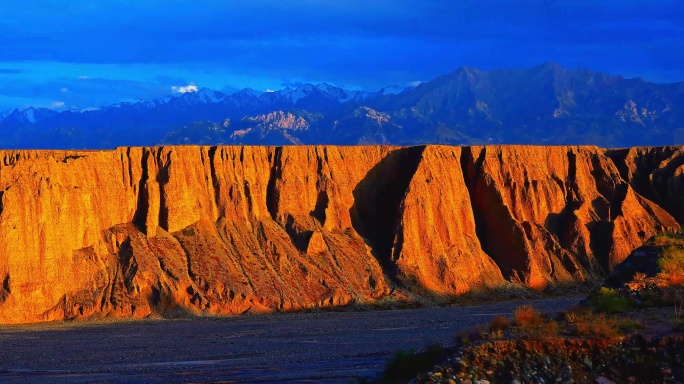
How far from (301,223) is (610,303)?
147 feet

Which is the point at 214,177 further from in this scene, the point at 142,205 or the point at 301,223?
the point at 301,223

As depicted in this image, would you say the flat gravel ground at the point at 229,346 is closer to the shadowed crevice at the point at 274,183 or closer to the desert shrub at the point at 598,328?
the desert shrub at the point at 598,328

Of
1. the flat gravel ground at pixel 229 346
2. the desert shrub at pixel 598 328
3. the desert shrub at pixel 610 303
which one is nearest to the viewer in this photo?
the desert shrub at pixel 598 328

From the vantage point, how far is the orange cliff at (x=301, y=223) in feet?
199

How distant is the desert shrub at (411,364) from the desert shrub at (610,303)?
3.86 meters

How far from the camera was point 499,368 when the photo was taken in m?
24.2

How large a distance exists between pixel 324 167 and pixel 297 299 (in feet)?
39.8

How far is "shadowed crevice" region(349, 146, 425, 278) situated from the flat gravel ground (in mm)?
9858

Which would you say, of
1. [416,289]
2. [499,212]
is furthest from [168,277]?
[499,212]

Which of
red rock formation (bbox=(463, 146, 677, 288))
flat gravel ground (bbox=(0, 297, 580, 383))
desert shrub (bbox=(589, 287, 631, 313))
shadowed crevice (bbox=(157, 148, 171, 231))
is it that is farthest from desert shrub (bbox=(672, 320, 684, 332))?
red rock formation (bbox=(463, 146, 677, 288))

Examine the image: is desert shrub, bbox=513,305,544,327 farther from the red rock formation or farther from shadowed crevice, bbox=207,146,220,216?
the red rock formation

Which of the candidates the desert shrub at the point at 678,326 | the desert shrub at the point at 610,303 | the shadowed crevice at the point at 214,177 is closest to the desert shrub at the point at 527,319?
the desert shrub at the point at 610,303

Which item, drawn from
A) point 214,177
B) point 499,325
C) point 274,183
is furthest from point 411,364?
point 274,183

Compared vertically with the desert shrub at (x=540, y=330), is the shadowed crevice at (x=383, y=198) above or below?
above
